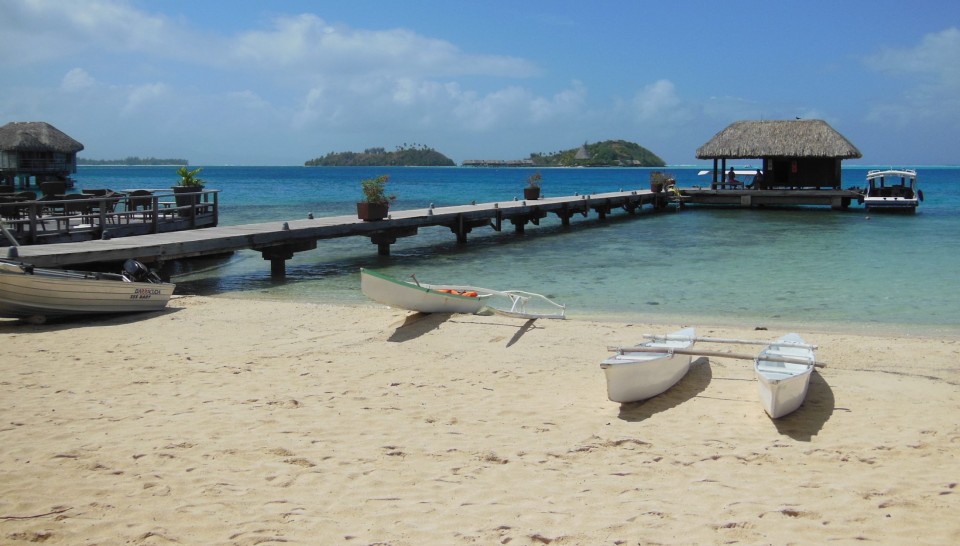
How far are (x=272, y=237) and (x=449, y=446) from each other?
1015 cm

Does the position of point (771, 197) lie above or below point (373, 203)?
above

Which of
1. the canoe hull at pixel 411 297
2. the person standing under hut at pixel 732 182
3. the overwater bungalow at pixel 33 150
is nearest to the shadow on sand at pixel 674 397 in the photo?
the canoe hull at pixel 411 297

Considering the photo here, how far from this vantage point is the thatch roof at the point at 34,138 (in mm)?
→ 38438

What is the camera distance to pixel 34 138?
39281 millimetres

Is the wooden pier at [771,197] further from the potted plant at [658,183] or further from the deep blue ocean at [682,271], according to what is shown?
the deep blue ocean at [682,271]

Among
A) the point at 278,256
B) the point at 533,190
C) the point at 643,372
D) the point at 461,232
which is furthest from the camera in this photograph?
the point at 533,190

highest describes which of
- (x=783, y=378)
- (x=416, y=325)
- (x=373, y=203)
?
(x=373, y=203)

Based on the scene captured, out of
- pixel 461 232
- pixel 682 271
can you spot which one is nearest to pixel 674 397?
pixel 682 271

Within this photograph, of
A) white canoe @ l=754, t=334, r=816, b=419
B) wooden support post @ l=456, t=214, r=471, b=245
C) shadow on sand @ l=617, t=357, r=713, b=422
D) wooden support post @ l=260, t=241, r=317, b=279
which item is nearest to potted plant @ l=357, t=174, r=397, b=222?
wooden support post @ l=260, t=241, r=317, b=279

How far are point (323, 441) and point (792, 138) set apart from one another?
33.8 metres

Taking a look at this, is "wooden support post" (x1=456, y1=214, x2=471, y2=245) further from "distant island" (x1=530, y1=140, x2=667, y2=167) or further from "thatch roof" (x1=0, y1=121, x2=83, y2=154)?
"distant island" (x1=530, y1=140, x2=667, y2=167)

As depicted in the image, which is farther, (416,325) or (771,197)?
(771,197)

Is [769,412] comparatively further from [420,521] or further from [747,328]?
[747,328]

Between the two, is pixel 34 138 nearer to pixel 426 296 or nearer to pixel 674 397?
pixel 426 296
